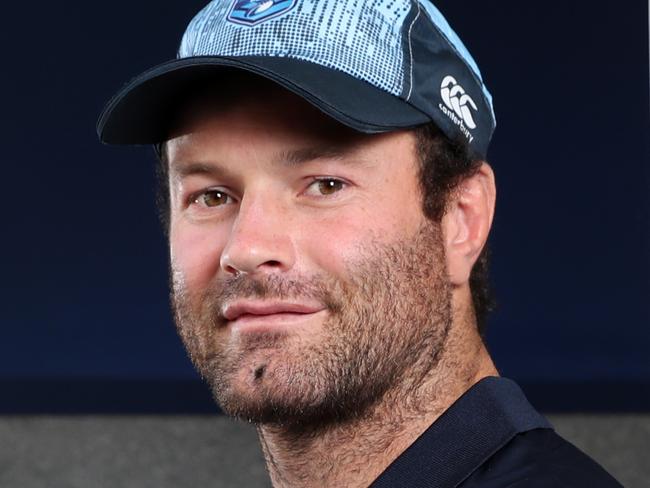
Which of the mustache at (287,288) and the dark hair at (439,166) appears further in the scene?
the dark hair at (439,166)

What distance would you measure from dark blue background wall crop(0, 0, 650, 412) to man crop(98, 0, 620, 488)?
1.94 feet

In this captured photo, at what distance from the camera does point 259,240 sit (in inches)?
55.6

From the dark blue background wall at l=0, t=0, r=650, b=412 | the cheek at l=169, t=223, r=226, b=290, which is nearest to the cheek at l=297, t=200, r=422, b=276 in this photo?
the cheek at l=169, t=223, r=226, b=290

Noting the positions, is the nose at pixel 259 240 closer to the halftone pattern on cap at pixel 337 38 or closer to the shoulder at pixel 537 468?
the halftone pattern on cap at pixel 337 38

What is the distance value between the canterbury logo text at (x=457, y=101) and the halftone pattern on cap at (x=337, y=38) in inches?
2.4

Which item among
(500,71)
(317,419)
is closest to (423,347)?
(317,419)

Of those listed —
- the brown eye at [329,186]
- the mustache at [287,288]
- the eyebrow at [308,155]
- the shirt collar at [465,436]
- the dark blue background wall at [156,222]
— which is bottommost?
the dark blue background wall at [156,222]

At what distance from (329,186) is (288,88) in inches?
4.3

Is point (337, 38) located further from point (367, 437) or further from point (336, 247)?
point (367, 437)

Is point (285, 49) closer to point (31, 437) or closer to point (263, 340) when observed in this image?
point (263, 340)

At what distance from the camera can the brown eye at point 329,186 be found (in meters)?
1.46

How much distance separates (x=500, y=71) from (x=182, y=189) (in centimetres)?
73

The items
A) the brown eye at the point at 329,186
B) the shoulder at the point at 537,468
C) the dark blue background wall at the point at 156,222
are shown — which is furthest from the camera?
the dark blue background wall at the point at 156,222

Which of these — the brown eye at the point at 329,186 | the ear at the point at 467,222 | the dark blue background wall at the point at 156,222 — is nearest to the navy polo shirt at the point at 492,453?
the ear at the point at 467,222
